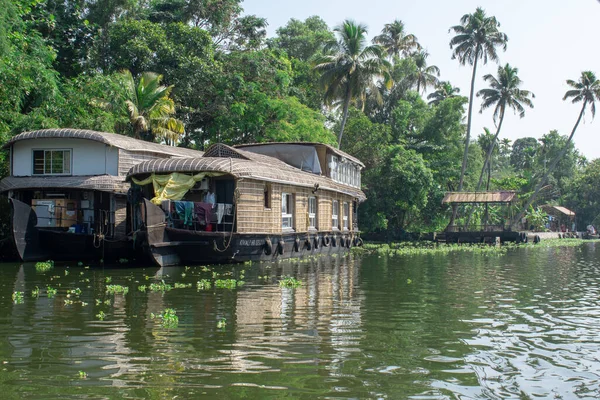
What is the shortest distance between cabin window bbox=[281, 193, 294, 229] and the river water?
650 cm

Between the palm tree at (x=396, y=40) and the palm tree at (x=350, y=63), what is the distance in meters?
19.3

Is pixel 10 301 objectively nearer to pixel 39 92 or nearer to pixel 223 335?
pixel 223 335

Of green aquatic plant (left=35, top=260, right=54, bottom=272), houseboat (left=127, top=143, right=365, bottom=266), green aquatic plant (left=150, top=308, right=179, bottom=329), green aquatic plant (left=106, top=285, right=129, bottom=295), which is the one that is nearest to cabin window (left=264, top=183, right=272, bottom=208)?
houseboat (left=127, top=143, right=365, bottom=266)

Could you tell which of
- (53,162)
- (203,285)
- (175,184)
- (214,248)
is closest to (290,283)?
(203,285)

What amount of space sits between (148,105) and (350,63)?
12.2 meters

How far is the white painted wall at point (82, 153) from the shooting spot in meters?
21.5

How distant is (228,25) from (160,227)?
985 inches

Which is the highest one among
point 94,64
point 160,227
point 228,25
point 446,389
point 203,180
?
point 228,25

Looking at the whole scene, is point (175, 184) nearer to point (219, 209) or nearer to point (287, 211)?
point (219, 209)

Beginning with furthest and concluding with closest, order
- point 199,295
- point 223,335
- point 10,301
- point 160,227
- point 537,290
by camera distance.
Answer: point 160,227 < point 537,290 < point 199,295 < point 10,301 < point 223,335

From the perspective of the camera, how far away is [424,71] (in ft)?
177

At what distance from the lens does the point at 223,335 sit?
777cm

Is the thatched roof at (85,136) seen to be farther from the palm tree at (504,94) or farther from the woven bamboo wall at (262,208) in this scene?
the palm tree at (504,94)

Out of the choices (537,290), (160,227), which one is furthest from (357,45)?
(537,290)
